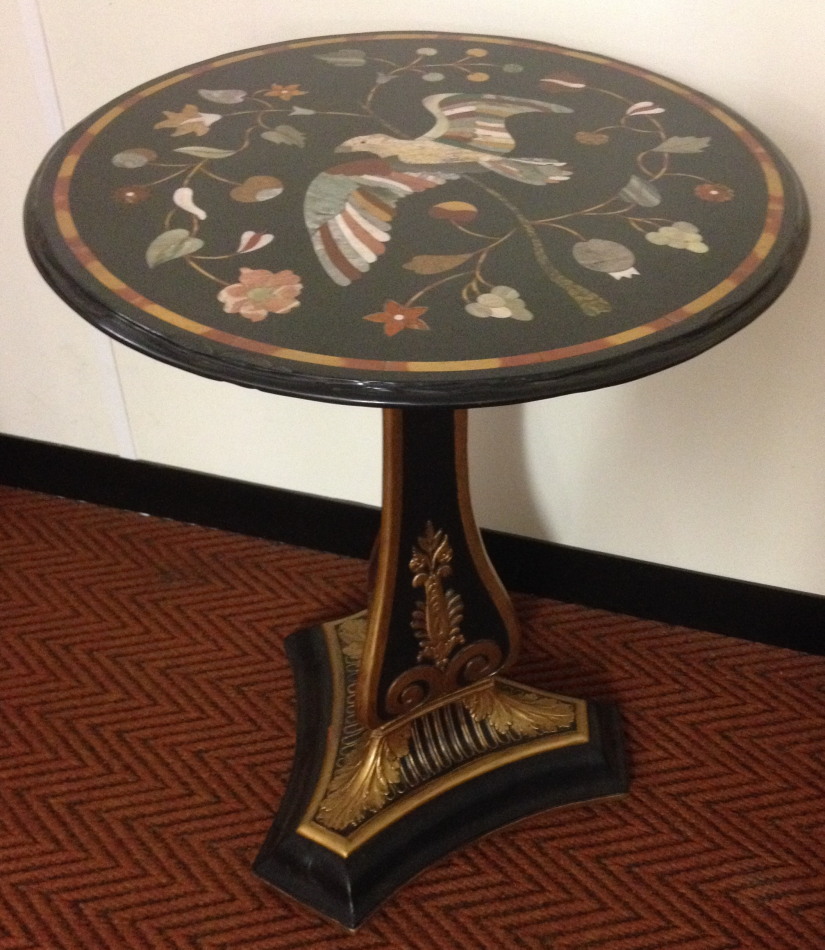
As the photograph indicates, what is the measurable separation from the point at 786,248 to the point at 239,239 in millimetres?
532

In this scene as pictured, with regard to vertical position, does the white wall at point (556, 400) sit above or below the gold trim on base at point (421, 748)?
above

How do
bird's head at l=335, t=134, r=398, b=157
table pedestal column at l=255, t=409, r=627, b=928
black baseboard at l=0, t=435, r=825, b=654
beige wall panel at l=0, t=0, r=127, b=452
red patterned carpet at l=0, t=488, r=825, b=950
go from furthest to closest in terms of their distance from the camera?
1. black baseboard at l=0, t=435, r=825, b=654
2. beige wall panel at l=0, t=0, r=127, b=452
3. red patterned carpet at l=0, t=488, r=825, b=950
4. table pedestal column at l=255, t=409, r=627, b=928
5. bird's head at l=335, t=134, r=398, b=157

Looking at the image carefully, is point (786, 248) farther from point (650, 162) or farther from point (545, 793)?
point (545, 793)

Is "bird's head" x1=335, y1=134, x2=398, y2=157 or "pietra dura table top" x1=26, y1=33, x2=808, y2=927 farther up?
"bird's head" x1=335, y1=134, x2=398, y2=157

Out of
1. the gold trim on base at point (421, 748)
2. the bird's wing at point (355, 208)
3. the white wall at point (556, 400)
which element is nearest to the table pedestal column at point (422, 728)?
the gold trim on base at point (421, 748)

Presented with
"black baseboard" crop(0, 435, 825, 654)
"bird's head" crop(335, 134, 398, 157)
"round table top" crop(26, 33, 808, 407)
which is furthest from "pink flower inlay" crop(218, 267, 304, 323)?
"black baseboard" crop(0, 435, 825, 654)

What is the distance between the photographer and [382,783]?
144 cm

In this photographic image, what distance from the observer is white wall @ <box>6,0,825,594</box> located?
132 centimetres

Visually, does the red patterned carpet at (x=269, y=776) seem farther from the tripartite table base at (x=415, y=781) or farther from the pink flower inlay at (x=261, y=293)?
the pink flower inlay at (x=261, y=293)

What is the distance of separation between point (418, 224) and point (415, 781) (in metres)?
0.86

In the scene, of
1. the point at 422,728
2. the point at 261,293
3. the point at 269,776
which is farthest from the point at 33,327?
the point at 261,293

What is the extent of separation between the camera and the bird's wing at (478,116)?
3.69ft

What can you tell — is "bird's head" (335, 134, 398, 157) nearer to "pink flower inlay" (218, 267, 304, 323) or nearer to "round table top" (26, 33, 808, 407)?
"round table top" (26, 33, 808, 407)

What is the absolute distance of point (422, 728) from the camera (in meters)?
1.49
